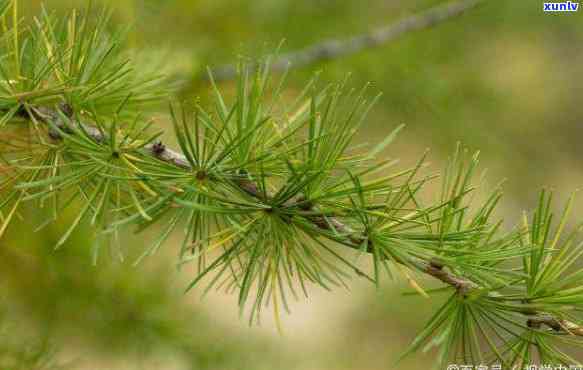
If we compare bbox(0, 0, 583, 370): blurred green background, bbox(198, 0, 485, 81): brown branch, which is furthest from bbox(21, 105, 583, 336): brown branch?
bbox(198, 0, 485, 81): brown branch

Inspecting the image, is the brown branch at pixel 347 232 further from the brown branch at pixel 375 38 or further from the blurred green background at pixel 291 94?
the brown branch at pixel 375 38

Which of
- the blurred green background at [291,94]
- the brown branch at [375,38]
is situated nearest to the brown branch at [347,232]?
the blurred green background at [291,94]

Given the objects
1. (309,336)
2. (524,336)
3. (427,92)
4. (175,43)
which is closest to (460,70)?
(427,92)

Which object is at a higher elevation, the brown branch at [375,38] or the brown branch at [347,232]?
the brown branch at [375,38]

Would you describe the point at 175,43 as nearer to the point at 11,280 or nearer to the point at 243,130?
the point at 11,280

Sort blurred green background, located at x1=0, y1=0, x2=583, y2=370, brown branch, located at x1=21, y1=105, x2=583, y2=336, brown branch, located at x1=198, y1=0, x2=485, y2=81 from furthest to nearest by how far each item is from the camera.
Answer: brown branch, located at x1=198, y1=0, x2=485, y2=81 → blurred green background, located at x1=0, y1=0, x2=583, y2=370 → brown branch, located at x1=21, y1=105, x2=583, y2=336

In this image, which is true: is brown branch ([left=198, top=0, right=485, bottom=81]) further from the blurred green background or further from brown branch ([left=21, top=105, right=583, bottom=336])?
brown branch ([left=21, top=105, right=583, bottom=336])

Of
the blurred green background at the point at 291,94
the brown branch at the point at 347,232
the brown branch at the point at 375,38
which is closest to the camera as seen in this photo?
the brown branch at the point at 347,232
